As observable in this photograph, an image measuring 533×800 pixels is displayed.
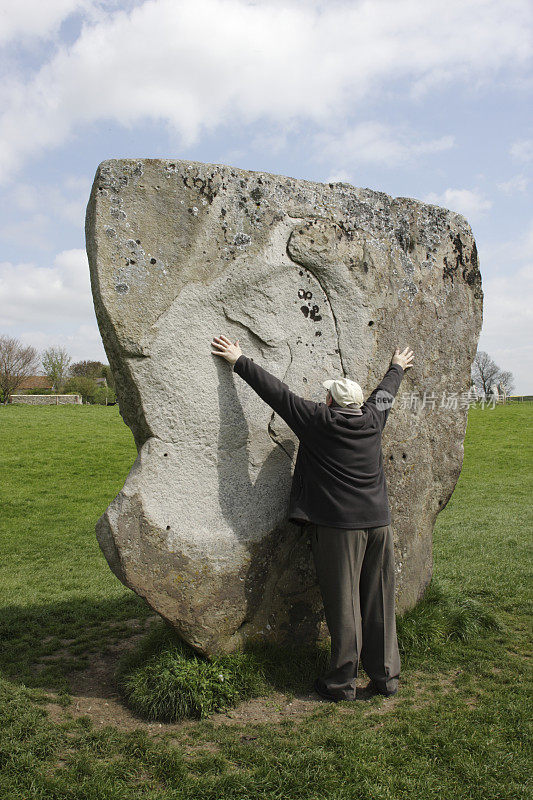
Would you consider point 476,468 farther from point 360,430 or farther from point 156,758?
point 156,758

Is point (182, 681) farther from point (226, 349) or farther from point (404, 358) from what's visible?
point (404, 358)

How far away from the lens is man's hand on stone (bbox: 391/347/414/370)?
572cm

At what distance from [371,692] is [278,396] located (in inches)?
92.8

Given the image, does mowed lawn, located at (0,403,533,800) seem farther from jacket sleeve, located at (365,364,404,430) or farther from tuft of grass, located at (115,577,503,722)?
jacket sleeve, located at (365,364,404,430)

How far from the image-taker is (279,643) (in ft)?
16.9

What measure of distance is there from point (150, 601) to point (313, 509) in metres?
1.36

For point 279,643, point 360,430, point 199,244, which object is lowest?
point 279,643

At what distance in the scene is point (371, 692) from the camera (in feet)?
16.0

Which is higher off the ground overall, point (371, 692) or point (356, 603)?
point (356, 603)

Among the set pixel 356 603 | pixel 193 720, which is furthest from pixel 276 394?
pixel 193 720

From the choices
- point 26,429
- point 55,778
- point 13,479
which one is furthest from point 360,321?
point 26,429

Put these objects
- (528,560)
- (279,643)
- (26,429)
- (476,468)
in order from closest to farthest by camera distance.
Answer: (279,643) → (528,560) → (476,468) → (26,429)

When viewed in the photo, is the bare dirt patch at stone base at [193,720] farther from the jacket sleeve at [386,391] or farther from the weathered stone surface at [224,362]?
the jacket sleeve at [386,391]

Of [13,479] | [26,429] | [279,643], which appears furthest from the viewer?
[26,429]
